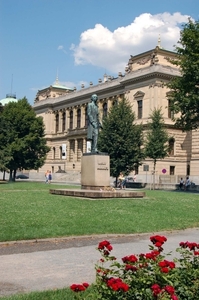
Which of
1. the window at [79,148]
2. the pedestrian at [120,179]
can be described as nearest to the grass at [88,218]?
the pedestrian at [120,179]

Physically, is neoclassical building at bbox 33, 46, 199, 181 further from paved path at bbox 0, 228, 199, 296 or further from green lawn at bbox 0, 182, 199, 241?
paved path at bbox 0, 228, 199, 296

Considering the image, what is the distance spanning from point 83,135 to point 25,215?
2643 inches

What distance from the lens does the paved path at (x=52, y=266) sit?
6739 millimetres

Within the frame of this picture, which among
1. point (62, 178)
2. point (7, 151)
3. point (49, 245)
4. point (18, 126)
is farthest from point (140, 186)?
point (49, 245)

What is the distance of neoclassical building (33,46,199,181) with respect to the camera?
61.7m

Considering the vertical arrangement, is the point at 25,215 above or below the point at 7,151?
below

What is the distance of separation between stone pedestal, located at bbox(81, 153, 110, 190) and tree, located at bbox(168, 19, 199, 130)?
16245mm

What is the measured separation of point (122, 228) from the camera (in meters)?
13.2

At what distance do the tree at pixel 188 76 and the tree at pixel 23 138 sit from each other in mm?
25400

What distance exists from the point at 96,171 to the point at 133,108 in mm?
44906

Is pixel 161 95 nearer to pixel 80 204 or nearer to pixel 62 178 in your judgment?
pixel 62 178

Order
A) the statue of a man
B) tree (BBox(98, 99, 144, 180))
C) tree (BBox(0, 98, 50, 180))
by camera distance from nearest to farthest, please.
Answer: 1. the statue of a man
2. tree (BBox(98, 99, 144, 180))
3. tree (BBox(0, 98, 50, 180))

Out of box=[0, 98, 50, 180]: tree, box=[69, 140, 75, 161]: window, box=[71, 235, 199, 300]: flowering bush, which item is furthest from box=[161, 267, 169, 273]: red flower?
box=[69, 140, 75, 161]: window

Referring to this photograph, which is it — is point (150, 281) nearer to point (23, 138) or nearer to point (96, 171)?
point (96, 171)
